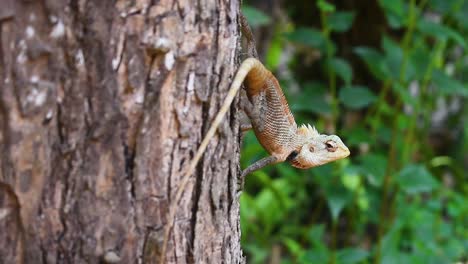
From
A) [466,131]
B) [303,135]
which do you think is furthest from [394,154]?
[466,131]

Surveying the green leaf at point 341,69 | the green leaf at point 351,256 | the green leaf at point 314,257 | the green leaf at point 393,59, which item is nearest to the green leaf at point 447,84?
the green leaf at point 393,59

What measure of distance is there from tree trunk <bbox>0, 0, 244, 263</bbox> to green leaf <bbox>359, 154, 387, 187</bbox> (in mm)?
2067

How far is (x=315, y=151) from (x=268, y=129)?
13.1 inches

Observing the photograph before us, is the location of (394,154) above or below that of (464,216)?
above

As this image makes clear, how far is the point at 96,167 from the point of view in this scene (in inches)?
54.1

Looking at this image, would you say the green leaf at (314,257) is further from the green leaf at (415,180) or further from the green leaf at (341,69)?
the green leaf at (341,69)

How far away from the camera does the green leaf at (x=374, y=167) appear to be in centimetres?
344

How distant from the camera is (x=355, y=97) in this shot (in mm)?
3373

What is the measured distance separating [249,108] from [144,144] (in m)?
0.57

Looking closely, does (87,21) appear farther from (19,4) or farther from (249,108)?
(249,108)

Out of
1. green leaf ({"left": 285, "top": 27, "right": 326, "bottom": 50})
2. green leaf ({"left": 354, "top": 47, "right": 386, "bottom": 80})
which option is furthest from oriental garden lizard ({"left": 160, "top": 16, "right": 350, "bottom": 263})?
green leaf ({"left": 354, "top": 47, "right": 386, "bottom": 80})

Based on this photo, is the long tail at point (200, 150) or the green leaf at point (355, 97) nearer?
the long tail at point (200, 150)

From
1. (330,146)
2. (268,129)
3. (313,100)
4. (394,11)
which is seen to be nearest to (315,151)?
(330,146)

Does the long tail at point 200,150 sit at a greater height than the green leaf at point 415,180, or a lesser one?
greater
